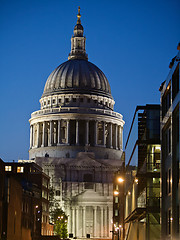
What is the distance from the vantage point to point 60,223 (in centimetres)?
15038

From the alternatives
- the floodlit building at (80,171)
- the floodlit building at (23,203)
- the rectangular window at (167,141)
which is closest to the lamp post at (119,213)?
the floodlit building at (23,203)

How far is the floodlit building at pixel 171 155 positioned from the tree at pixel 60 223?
9797 centimetres

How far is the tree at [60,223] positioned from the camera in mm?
147587

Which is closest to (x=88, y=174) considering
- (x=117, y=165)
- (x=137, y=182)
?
(x=117, y=165)

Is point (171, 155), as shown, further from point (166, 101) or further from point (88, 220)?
point (88, 220)

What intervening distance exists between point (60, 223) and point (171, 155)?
352 ft

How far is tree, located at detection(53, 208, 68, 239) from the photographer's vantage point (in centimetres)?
14759

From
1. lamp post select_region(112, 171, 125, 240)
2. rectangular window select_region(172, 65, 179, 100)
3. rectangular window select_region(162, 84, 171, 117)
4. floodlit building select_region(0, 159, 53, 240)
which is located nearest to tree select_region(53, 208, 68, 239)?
floodlit building select_region(0, 159, 53, 240)

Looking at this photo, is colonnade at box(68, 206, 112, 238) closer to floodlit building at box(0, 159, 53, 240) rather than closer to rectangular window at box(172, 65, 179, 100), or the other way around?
floodlit building at box(0, 159, 53, 240)

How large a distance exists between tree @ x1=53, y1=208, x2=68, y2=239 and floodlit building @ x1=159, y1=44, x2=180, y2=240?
98.0m

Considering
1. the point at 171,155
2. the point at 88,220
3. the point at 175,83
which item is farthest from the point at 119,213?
the point at 175,83

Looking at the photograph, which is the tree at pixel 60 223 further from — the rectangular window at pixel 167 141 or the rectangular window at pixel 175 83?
the rectangular window at pixel 175 83

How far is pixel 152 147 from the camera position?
183 feet

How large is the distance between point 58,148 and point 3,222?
111m
